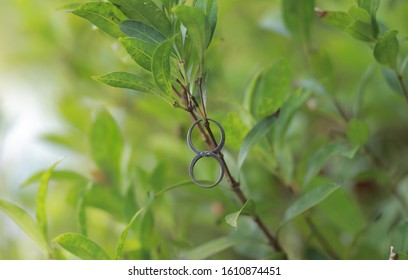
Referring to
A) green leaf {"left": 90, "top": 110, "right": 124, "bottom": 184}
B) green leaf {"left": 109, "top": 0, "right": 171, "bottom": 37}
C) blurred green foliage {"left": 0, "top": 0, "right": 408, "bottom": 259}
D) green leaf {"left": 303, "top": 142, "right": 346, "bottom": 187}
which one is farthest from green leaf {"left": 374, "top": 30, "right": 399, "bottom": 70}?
green leaf {"left": 90, "top": 110, "right": 124, "bottom": 184}

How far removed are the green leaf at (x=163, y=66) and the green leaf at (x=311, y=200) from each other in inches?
7.8

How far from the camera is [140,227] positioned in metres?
0.73

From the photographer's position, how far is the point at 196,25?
0.55 m

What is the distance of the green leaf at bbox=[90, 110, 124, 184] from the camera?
0.80 m

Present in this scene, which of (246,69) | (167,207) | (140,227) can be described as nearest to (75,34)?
(246,69)

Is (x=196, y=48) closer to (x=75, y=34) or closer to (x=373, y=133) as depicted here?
(x=373, y=133)

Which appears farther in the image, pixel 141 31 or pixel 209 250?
pixel 209 250

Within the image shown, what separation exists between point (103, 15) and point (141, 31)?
0.04 meters

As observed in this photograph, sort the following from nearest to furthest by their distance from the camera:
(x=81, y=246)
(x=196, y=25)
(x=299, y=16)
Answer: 1. (x=196, y=25)
2. (x=81, y=246)
3. (x=299, y=16)

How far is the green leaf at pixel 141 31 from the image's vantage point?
562 millimetres

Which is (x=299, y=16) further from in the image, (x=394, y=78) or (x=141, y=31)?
(x=141, y=31)

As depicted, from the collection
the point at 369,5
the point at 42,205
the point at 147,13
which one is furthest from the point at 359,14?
the point at 42,205

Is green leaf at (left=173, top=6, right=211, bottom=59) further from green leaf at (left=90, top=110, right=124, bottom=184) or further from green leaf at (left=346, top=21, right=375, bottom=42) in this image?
green leaf at (left=90, top=110, right=124, bottom=184)

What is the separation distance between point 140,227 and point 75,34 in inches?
24.6
